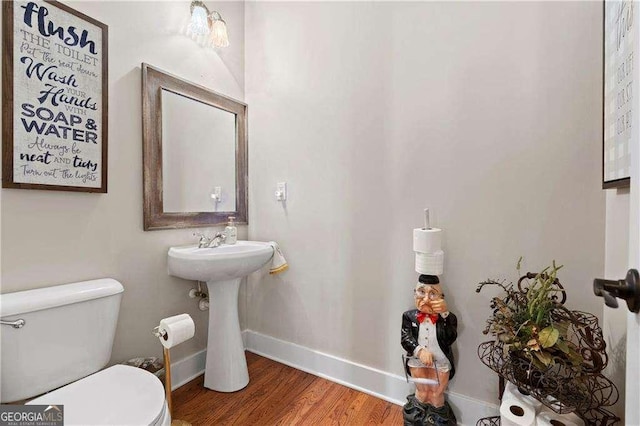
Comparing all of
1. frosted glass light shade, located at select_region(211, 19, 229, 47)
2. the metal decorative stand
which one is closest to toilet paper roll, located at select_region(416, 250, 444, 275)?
the metal decorative stand

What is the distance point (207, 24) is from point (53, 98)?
3.06 feet

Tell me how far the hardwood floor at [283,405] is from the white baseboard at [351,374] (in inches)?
→ 1.8

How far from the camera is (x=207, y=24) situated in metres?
1.70

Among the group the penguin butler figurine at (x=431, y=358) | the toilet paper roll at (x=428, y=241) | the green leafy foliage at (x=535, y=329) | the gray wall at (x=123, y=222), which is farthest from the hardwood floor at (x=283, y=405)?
the toilet paper roll at (x=428, y=241)

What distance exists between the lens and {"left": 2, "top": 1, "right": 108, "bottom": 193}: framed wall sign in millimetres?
1074

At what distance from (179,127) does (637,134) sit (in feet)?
6.02

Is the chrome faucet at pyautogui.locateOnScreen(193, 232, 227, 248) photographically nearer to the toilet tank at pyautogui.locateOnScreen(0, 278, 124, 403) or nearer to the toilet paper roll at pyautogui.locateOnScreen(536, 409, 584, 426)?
the toilet tank at pyautogui.locateOnScreen(0, 278, 124, 403)

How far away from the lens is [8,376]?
3.16 ft

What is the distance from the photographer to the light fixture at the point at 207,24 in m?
1.65

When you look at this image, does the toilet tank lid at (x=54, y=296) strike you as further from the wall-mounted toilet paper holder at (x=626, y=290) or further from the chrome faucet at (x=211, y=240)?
the wall-mounted toilet paper holder at (x=626, y=290)

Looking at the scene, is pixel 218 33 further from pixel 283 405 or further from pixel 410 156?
pixel 283 405

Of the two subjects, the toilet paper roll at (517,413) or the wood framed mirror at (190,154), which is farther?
the wood framed mirror at (190,154)

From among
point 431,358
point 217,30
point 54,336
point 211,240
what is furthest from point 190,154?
point 431,358

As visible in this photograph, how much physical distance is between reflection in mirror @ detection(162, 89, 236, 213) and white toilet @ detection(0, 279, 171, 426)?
0.64 metres
